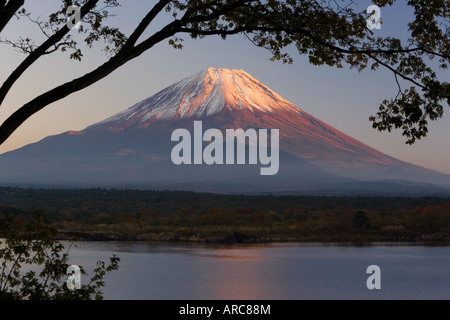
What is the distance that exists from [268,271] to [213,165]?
481 feet

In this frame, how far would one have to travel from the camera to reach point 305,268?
103ft

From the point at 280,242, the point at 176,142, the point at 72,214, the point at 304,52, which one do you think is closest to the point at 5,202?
the point at 72,214

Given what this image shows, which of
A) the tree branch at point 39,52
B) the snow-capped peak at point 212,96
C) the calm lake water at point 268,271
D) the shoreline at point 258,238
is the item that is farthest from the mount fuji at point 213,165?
the tree branch at point 39,52

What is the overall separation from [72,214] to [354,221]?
845 inches

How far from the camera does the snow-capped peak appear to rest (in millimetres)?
164500

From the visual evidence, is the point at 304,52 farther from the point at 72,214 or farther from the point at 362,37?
the point at 72,214

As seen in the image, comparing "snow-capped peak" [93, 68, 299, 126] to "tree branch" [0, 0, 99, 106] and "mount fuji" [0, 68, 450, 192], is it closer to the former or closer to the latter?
"mount fuji" [0, 68, 450, 192]

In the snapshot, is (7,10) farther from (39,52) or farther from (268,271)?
(268,271)

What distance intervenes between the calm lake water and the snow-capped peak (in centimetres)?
12368

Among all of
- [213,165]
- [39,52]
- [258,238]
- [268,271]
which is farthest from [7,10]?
[213,165]

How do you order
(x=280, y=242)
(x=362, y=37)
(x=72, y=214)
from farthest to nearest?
(x=72, y=214) → (x=280, y=242) → (x=362, y=37)

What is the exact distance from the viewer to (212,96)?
170250 mm

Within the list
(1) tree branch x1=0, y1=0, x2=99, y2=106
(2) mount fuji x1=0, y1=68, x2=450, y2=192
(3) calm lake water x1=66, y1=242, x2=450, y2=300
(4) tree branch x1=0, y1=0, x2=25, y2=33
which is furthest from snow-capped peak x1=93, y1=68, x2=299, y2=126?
(4) tree branch x1=0, y1=0, x2=25, y2=33
